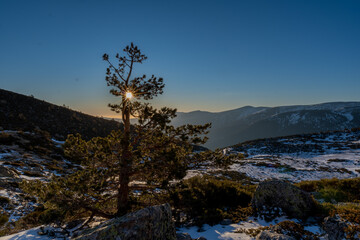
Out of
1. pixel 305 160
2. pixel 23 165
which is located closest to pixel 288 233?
pixel 23 165

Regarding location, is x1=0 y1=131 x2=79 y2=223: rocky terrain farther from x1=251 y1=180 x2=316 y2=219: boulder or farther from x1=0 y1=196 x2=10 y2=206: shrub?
x1=251 y1=180 x2=316 y2=219: boulder

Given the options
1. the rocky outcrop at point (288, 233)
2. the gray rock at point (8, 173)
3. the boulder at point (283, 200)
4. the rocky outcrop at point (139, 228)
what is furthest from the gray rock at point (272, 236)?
the gray rock at point (8, 173)

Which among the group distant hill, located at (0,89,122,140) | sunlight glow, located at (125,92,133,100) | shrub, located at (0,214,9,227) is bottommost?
shrub, located at (0,214,9,227)

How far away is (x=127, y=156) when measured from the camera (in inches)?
246

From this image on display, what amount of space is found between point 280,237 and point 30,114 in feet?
165

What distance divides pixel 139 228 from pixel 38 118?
46879mm

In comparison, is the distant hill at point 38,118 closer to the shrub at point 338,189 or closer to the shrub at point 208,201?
the shrub at point 208,201

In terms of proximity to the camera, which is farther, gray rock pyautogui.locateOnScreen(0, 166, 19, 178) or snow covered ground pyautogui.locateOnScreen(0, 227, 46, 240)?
gray rock pyautogui.locateOnScreen(0, 166, 19, 178)

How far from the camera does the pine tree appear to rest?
5.63 m

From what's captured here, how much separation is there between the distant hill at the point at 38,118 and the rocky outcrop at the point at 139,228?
35.9 metres

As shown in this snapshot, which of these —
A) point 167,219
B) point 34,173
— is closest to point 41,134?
point 34,173

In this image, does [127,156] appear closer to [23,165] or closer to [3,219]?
[3,219]

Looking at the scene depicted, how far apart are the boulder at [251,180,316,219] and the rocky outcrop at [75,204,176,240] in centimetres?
459

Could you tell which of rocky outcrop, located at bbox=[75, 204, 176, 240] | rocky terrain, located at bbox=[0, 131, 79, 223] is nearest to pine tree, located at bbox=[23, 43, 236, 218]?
rocky outcrop, located at bbox=[75, 204, 176, 240]
